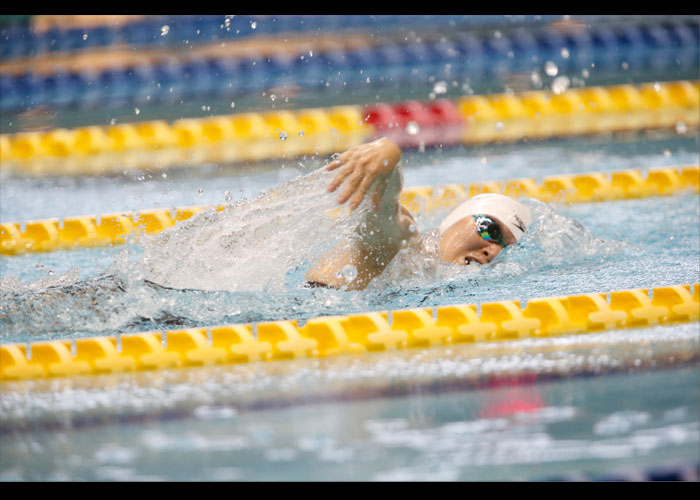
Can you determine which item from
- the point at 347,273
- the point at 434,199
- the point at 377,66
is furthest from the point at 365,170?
the point at 377,66

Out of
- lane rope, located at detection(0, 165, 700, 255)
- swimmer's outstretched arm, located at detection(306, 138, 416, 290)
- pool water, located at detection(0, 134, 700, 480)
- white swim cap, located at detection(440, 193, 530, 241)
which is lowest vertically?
pool water, located at detection(0, 134, 700, 480)

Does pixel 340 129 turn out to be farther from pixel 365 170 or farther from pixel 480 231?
pixel 365 170

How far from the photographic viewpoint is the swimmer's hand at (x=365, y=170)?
8.70 feet

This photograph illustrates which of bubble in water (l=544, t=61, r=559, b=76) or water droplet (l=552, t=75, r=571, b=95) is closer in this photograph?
water droplet (l=552, t=75, r=571, b=95)

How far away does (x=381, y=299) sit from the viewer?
2934 mm

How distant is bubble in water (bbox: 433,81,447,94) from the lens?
253 inches

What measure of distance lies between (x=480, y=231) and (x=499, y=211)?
0.14 metres

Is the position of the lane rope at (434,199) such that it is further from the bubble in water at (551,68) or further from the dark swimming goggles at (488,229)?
the bubble in water at (551,68)

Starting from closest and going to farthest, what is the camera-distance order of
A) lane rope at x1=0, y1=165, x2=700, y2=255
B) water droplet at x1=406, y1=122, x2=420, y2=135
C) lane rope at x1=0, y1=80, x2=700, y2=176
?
lane rope at x1=0, y1=165, x2=700, y2=255 < lane rope at x1=0, y1=80, x2=700, y2=176 < water droplet at x1=406, y1=122, x2=420, y2=135

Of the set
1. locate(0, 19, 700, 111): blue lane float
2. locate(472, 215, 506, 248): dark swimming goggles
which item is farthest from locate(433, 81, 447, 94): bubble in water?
locate(472, 215, 506, 248): dark swimming goggles

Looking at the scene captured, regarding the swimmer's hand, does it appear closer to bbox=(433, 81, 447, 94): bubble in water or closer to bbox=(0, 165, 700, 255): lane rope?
bbox=(0, 165, 700, 255): lane rope

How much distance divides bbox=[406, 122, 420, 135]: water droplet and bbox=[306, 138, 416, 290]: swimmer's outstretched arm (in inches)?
101
